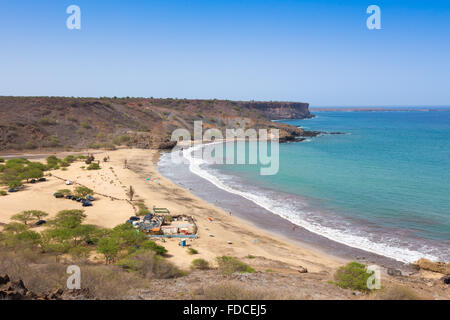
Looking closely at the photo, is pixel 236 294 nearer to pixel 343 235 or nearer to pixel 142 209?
pixel 343 235

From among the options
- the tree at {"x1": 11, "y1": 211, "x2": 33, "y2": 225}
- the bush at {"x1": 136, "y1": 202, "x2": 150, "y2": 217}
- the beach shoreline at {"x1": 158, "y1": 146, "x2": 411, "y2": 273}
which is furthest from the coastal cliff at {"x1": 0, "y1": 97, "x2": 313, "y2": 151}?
the tree at {"x1": 11, "y1": 211, "x2": 33, "y2": 225}

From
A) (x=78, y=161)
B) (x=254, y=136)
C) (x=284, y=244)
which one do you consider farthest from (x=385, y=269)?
(x=254, y=136)

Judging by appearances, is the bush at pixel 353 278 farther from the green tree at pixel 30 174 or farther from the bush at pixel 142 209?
the green tree at pixel 30 174

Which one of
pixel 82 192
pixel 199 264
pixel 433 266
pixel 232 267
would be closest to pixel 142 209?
pixel 82 192

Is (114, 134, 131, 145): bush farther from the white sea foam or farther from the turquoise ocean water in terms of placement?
the white sea foam
